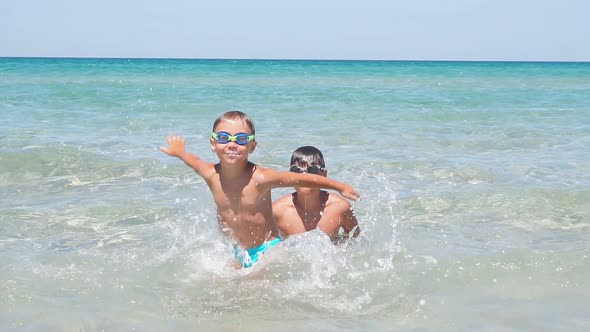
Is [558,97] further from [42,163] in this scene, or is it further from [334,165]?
[42,163]

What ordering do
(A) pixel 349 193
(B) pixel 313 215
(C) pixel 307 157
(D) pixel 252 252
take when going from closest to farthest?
1. (A) pixel 349 193
2. (D) pixel 252 252
3. (C) pixel 307 157
4. (B) pixel 313 215

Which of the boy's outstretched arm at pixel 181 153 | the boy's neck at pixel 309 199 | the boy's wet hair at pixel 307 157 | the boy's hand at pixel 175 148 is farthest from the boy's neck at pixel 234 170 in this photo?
the boy's neck at pixel 309 199

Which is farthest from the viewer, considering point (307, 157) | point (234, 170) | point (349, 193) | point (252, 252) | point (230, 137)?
point (307, 157)

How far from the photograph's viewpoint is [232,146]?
163 inches

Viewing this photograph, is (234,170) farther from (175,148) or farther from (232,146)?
(175,148)

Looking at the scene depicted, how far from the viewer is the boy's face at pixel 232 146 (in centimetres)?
413

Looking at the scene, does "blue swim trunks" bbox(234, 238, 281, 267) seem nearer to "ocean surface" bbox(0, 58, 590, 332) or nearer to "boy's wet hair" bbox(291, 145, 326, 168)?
"ocean surface" bbox(0, 58, 590, 332)

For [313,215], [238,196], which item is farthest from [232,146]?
[313,215]

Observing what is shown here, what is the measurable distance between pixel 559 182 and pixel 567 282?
299 centimetres

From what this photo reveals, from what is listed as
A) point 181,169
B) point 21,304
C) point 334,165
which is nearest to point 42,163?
point 181,169

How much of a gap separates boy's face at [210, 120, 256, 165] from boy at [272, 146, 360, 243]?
55 cm

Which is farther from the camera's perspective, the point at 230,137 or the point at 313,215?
the point at 313,215

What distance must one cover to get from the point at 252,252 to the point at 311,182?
0.76 metres

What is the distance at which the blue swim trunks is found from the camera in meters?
4.42
